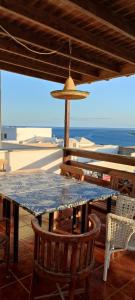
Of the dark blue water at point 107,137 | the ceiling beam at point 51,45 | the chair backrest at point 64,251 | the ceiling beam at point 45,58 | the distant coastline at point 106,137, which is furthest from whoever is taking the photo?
the dark blue water at point 107,137

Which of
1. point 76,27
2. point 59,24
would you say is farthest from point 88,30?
point 59,24

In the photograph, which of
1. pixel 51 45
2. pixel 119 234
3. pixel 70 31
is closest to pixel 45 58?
pixel 51 45

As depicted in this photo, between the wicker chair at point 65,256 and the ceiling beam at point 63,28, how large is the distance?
184 centimetres

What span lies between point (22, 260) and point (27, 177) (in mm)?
1015

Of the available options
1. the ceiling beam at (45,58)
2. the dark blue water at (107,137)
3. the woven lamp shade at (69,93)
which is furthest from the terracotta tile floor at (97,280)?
the dark blue water at (107,137)

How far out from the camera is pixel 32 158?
5.15 m

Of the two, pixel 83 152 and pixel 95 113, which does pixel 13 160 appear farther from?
pixel 95 113

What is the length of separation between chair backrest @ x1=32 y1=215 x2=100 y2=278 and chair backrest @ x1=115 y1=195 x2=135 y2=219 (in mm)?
941

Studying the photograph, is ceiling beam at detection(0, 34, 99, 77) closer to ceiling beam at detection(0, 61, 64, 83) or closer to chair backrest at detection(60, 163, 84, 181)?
ceiling beam at detection(0, 61, 64, 83)

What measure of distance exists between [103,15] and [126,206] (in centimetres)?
186

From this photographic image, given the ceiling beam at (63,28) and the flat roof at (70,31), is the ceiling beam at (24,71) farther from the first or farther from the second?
the ceiling beam at (63,28)

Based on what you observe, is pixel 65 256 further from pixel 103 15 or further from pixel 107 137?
pixel 107 137

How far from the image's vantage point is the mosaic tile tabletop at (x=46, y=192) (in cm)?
207

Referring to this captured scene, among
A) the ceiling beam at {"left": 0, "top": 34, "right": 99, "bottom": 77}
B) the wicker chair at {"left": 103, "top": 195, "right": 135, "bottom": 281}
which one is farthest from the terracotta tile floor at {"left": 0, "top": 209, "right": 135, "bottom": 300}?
the ceiling beam at {"left": 0, "top": 34, "right": 99, "bottom": 77}
